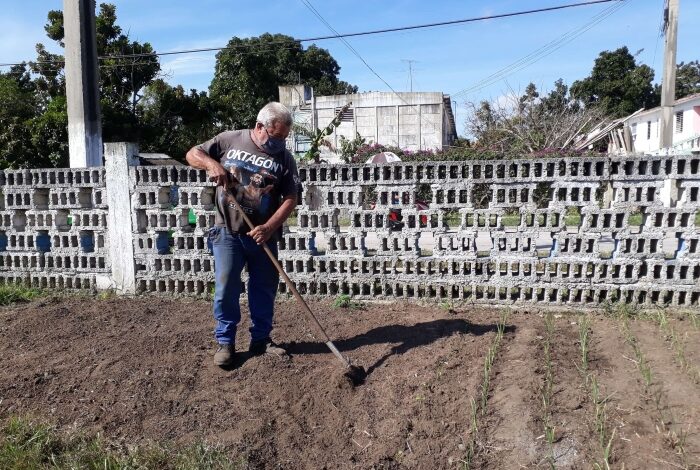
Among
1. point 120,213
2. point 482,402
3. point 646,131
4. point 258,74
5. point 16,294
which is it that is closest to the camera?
point 482,402

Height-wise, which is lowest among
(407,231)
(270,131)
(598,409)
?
(598,409)

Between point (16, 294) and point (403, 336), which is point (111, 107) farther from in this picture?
point (403, 336)

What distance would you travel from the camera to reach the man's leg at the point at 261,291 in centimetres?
421

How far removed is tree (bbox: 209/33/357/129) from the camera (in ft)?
76.3

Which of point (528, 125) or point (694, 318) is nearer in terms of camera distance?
point (694, 318)

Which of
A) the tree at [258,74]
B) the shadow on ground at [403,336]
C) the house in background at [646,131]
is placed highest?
the tree at [258,74]

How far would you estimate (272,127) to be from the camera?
13.1 feet

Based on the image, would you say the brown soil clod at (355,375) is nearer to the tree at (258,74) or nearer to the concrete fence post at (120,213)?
the concrete fence post at (120,213)

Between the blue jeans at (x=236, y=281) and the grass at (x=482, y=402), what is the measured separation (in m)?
1.67

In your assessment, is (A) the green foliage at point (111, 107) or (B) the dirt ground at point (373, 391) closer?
(B) the dirt ground at point (373, 391)

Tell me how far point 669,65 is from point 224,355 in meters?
14.8

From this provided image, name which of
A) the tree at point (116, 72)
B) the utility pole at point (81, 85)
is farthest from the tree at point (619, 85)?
the utility pole at point (81, 85)

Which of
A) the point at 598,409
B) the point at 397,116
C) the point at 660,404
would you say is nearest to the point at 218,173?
the point at 598,409

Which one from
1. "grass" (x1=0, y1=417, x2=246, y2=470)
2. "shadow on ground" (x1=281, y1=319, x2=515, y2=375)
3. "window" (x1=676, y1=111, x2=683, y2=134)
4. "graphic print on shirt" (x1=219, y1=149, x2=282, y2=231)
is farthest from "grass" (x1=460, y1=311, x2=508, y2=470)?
"window" (x1=676, y1=111, x2=683, y2=134)
